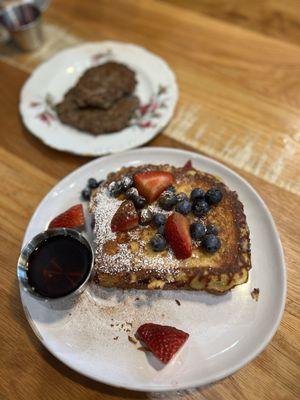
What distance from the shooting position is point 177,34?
2650 mm

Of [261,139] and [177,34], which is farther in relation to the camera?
[177,34]

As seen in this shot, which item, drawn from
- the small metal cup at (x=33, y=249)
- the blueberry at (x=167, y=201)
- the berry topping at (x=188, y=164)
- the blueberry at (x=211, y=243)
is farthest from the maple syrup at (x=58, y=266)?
the berry topping at (x=188, y=164)

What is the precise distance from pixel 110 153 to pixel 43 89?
733 mm

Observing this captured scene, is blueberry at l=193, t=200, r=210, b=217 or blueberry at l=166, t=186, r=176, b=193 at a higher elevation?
blueberry at l=166, t=186, r=176, b=193

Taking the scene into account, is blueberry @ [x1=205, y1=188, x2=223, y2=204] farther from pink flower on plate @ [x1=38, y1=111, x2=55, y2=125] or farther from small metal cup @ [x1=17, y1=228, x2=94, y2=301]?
pink flower on plate @ [x1=38, y1=111, x2=55, y2=125]

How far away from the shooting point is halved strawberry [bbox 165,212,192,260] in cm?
143

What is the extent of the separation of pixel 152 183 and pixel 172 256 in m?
0.32

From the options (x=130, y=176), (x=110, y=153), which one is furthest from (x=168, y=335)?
(x=110, y=153)

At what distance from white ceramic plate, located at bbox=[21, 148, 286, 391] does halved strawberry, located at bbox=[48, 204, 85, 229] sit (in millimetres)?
312

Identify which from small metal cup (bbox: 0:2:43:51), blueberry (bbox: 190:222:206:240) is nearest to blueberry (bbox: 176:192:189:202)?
blueberry (bbox: 190:222:206:240)

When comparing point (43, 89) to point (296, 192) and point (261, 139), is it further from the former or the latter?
point (296, 192)

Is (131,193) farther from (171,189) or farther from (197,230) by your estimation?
(197,230)

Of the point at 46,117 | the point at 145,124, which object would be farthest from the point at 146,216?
the point at 46,117

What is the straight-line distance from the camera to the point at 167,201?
1522mm
